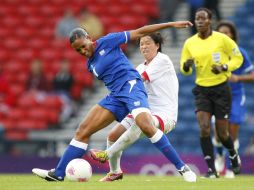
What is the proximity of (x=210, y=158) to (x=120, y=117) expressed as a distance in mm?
2333

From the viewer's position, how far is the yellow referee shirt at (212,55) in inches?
463

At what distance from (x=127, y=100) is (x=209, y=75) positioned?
2.46 meters

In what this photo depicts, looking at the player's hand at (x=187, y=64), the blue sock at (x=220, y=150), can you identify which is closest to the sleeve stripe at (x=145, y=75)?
the player's hand at (x=187, y=64)

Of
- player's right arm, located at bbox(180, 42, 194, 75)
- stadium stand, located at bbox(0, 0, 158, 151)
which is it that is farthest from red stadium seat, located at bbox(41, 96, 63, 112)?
player's right arm, located at bbox(180, 42, 194, 75)

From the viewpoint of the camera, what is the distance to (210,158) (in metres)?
11.8

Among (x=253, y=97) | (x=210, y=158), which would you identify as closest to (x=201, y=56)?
(x=210, y=158)

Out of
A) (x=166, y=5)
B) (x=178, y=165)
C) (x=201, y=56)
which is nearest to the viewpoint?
(x=178, y=165)

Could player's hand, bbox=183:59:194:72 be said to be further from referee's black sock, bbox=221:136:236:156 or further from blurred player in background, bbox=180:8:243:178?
referee's black sock, bbox=221:136:236:156

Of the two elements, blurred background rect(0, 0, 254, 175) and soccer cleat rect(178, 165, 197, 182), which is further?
blurred background rect(0, 0, 254, 175)

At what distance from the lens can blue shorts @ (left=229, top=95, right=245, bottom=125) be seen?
44.1ft

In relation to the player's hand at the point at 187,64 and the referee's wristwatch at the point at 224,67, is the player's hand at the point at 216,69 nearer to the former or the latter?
the referee's wristwatch at the point at 224,67

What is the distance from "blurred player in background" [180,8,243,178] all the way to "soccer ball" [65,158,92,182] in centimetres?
253

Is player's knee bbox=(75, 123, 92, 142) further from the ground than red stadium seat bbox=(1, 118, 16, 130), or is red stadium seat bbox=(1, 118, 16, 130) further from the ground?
player's knee bbox=(75, 123, 92, 142)

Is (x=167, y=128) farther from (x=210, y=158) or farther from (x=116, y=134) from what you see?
(x=210, y=158)
